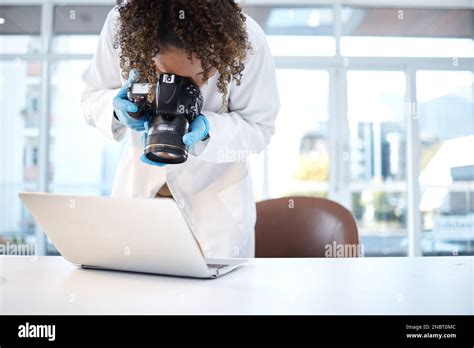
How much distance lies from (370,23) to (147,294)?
4415mm

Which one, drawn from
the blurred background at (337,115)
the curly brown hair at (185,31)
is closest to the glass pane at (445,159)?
the blurred background at (337,115)

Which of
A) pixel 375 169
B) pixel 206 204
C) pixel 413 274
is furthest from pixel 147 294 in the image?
pixel 375 169

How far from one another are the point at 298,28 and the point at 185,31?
3.81m

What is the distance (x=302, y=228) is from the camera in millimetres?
1290

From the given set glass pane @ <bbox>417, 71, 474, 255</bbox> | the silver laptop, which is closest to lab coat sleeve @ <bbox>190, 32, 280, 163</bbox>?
the silver laptop

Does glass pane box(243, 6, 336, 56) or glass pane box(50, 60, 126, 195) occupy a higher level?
glass pane box(243, 6, 336, 56)

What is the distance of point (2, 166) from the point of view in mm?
4391

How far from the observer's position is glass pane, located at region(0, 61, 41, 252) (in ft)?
14.2

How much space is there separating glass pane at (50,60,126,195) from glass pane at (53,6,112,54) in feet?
0.53

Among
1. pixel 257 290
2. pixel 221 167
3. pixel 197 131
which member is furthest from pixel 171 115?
pixel 221 167

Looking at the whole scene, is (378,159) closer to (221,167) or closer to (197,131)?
(221,167)

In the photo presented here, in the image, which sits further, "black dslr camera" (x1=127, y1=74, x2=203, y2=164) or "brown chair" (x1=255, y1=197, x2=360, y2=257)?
"brown chair" (x1=255, y1=197, x2=360, y2=257)

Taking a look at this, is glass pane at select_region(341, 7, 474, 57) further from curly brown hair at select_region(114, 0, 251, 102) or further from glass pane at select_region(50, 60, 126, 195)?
curly brown hair at select_region(114, 0, 251, 102)
